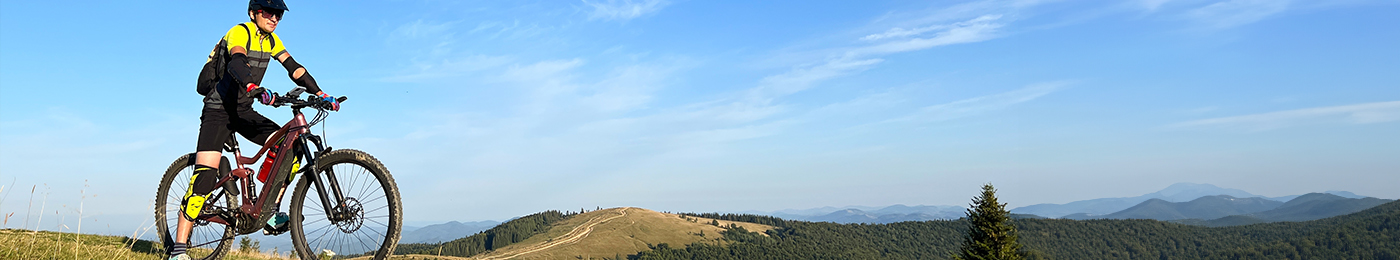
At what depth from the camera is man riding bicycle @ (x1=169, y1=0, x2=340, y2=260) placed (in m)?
7.25

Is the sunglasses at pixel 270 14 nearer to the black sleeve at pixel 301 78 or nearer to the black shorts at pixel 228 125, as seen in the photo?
the black sleeve at pixel 301 78

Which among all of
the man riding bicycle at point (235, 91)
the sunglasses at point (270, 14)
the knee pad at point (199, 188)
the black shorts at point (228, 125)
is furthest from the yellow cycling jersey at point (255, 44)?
the knee pad at point (199, 188)

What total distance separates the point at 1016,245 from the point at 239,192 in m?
60.3

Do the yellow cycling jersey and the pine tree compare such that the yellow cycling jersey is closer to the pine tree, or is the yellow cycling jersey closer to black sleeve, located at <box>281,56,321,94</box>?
black sleeve, located at <box>281,56,321,94</box>

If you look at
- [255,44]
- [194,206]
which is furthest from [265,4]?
[194,206]

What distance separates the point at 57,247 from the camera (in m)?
7.95

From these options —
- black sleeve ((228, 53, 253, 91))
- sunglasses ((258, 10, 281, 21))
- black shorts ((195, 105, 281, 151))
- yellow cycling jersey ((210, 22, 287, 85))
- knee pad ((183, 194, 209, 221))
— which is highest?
sunglasses ((258, 10, 281, 21))

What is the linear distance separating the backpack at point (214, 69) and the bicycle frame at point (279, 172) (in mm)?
609

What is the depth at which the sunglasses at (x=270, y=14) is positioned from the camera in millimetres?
7316

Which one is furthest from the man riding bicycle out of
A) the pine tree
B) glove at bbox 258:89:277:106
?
the pine tree

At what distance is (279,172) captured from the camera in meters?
7.02

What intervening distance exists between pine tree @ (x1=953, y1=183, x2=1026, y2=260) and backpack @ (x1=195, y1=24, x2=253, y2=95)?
5647 cm

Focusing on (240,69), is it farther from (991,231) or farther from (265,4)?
(991,231)

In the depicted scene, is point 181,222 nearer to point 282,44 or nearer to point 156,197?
point 156,197
